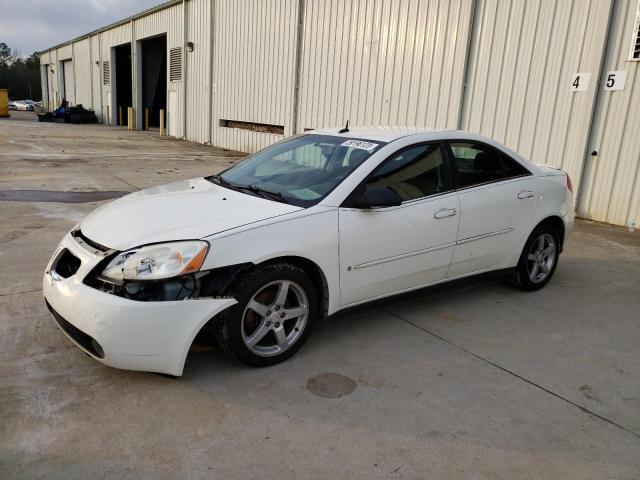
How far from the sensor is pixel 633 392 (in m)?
3.40

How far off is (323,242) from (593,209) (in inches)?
265

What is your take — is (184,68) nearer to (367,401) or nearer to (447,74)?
(447,74)

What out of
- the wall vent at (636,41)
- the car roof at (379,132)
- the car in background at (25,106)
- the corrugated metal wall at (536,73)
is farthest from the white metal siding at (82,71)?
the car roof at (379,132)

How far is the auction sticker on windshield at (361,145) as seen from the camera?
4.04 m

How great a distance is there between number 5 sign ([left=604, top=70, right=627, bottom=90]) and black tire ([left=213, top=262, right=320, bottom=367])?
22.6 feet

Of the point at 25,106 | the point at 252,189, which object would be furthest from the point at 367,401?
the point at 25,106

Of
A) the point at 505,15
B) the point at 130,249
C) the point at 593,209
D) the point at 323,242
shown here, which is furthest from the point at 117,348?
the point at 505,15

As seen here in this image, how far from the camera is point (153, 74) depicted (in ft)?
108

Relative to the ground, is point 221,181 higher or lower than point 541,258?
higher

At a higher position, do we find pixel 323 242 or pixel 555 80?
pixel 555 80

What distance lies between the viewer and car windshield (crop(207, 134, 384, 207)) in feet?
12.5

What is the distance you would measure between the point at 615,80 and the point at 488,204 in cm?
513

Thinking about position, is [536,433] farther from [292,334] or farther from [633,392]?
[292,334]

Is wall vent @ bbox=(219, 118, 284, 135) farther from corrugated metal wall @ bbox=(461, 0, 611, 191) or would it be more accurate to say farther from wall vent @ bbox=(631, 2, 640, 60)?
wall vent @ bbox=(631, 2, 640, 60)
